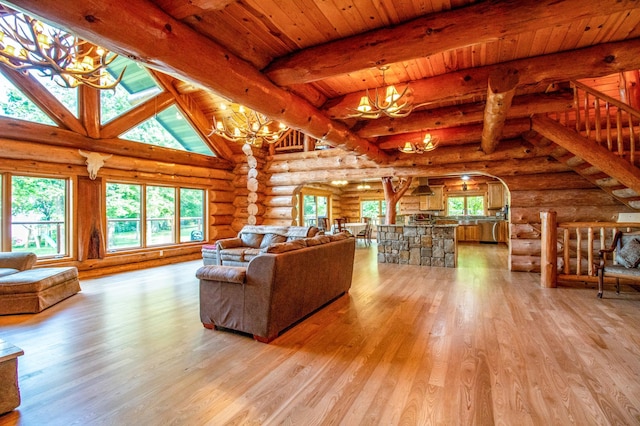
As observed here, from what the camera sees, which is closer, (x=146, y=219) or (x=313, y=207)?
(x=146, y=219)

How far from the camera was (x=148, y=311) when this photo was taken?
150 inches

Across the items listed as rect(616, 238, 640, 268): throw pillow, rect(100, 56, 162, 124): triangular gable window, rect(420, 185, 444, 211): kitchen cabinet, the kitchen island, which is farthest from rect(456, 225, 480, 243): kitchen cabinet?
rect(100, 56, 162, 124): triangular gable window

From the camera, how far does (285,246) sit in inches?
125

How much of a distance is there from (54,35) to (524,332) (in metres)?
5.81

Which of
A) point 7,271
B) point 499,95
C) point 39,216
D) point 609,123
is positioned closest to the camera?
point 499,95

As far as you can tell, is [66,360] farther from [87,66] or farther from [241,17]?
[87,66]

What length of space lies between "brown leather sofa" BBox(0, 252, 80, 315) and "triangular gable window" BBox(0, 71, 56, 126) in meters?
2.47

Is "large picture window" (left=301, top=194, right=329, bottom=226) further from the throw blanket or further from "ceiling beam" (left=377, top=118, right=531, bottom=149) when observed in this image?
"ceiling beam" (left=377, top=118, right=531, bottom=149)

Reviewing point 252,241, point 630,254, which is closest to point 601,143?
point 630,254

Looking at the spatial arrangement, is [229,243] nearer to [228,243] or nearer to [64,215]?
[228,243]

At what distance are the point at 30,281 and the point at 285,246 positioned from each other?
335 centimetres

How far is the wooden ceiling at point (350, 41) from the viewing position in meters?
1.93

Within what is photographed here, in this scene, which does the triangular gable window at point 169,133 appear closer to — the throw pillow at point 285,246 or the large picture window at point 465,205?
the throw pillow at point 285,246

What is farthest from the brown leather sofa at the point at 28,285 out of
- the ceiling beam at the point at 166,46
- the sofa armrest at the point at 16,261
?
the ceiling beam at the point at 166,46
